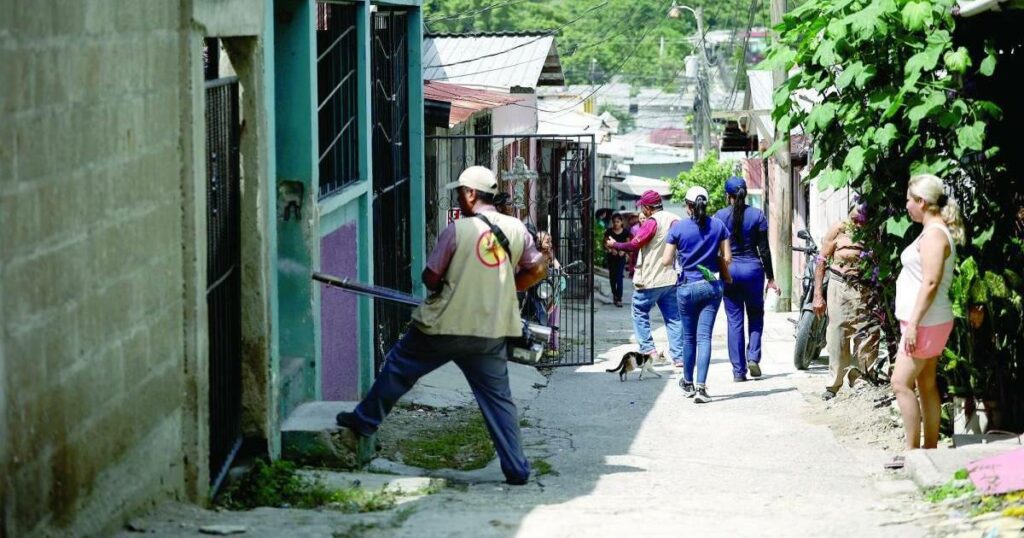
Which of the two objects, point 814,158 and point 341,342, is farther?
point 341,342

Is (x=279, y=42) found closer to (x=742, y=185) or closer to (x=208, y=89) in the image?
(x=208, y=89)

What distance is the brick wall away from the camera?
3779 mm

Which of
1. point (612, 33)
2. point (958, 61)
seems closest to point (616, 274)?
point (958, 61)

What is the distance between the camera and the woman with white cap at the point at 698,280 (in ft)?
36.8

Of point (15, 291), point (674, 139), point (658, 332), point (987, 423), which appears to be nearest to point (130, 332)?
point (15, 291)

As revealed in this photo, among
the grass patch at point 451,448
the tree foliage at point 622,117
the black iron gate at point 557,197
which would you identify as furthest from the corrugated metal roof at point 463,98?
the tree foliage at point 622,117

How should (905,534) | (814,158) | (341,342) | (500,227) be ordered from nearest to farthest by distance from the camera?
(905,534) < (500,227) < (814,158) < (341,342)

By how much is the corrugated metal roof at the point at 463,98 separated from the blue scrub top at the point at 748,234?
3.71 meters

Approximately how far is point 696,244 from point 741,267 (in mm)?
968

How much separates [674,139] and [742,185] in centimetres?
6467

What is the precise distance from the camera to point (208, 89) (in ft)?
20.1

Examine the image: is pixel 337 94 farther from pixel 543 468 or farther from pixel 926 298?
pixel 926 298

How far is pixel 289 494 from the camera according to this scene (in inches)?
263

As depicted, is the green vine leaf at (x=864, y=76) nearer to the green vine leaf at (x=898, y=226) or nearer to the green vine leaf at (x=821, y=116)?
the green vine leaf at (x=821, y=116)
